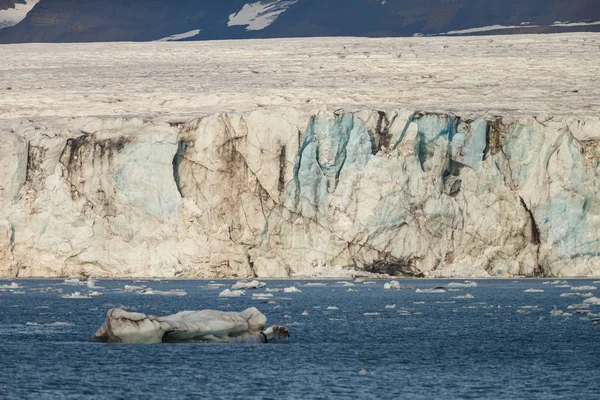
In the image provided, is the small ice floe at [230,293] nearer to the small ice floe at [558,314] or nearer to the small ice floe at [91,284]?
the small ice floe at [91,284]

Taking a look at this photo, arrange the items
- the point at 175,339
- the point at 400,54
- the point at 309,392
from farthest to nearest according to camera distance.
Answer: the point at 400,54 → the point at 175,339 → the point at 309,392

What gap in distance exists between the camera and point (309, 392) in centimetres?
1723

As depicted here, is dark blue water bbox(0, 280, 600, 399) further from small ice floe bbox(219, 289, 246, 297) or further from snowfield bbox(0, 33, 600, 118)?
snowfield bbox(0, 33, 600, 118)

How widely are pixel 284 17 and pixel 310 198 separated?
55219 mm

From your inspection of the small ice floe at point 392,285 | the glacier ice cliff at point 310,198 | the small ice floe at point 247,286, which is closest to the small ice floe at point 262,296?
the small ice floe at point 247,286

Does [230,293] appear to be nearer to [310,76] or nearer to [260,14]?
[310,76]

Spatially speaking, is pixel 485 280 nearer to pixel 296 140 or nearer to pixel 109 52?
pixel 296 140

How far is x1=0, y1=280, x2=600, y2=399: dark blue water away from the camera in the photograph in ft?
57.4

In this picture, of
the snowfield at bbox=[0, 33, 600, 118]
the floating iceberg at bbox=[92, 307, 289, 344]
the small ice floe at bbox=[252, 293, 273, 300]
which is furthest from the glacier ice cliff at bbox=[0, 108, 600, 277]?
the floating iceberg at bbox=[92, 307, 289, 344]

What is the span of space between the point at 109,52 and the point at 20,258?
67.1 ft

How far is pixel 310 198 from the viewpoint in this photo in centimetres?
3803

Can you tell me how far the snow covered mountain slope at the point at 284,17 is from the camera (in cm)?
8781

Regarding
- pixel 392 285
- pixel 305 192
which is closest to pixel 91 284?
pixel 305 192

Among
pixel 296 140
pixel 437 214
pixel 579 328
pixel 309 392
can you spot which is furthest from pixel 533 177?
pixel 309 392
